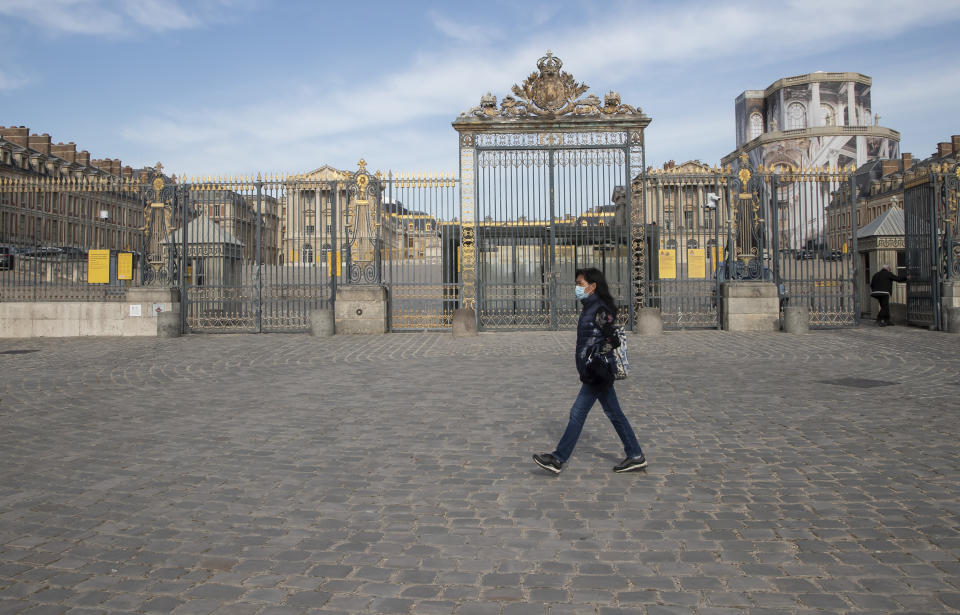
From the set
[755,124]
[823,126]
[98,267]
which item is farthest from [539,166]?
[755,124]

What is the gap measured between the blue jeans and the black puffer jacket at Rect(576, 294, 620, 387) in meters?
0.09

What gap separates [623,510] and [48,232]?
1895 centimetres

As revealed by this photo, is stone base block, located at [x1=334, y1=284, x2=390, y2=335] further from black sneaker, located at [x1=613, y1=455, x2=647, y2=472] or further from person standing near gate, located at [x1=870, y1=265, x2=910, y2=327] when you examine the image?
person standing near gate, located at [x1=870, y1=265, x2=910, y2=327]

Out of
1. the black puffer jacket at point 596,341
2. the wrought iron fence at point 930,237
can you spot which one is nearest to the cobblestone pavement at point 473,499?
the black puffer jacket at point 596,341

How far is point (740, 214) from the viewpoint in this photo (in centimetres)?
1634

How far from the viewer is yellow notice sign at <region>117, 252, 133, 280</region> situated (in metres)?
16.2

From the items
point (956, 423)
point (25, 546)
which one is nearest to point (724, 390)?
point (956, 423)

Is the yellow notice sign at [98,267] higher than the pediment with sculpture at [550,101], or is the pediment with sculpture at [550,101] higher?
the pediment with sculpture at [550,101]

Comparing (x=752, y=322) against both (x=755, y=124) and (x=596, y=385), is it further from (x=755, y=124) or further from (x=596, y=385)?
(x=755, y=124)

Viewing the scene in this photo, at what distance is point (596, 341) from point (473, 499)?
4.70ft

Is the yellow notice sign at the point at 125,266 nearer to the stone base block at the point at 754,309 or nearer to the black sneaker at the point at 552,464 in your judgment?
the stone base block at the point at 754,309

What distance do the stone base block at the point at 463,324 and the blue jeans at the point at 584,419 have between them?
34.1ft

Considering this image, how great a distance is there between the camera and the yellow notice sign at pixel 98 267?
16.1m

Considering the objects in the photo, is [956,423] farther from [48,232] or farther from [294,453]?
[48,232]
